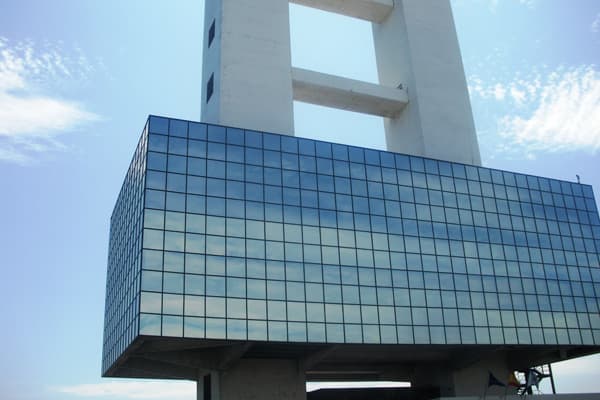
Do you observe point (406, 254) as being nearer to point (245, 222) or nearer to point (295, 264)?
point (295, 264)

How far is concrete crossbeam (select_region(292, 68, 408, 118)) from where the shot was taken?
190ft

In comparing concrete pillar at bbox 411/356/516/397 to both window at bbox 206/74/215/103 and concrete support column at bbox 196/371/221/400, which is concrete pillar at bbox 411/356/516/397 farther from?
window at bbox 206/74/215/103

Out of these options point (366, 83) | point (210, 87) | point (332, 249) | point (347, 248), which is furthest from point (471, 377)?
point (210, 87)

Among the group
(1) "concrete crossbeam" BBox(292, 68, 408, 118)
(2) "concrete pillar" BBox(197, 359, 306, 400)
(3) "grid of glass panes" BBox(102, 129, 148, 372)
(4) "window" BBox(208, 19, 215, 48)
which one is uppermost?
(4) "window" BBox(208, 19, 215, 48)

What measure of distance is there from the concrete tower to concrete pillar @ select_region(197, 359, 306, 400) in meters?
18.5

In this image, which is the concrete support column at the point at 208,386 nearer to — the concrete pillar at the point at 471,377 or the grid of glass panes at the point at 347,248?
the grid of glass panes at the point at 347,248

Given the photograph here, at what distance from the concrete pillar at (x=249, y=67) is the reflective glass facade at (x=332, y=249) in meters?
3.34

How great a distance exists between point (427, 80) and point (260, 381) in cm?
3132

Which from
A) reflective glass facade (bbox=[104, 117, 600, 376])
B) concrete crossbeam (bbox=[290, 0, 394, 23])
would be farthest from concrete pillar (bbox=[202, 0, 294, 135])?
concrete crossbeam (bbox=[290, 0, 394, 23])

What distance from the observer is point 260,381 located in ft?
161

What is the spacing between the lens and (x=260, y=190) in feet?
159

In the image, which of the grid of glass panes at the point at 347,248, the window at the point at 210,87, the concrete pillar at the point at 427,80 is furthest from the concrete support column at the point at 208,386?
the concrete pillar at the point at 427,80

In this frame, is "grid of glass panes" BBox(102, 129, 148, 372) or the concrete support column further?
the concrete support column

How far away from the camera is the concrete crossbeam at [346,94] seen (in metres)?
57.9
